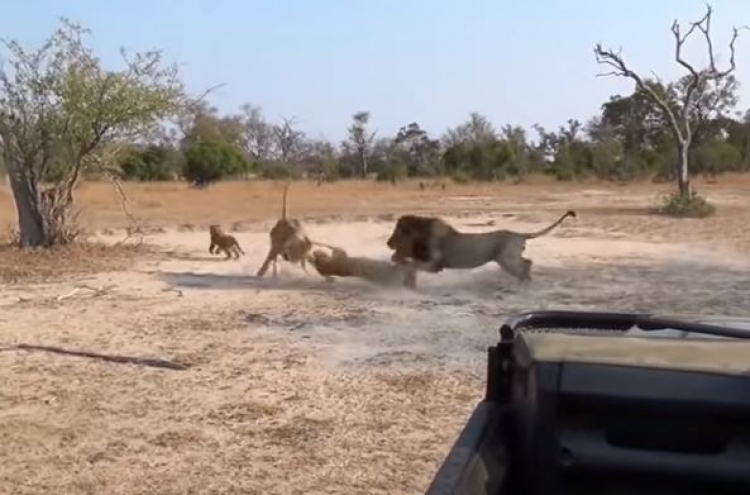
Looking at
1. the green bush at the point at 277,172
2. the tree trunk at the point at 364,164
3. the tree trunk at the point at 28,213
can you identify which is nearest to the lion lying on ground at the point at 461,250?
the tree trunk at the point at 28,213

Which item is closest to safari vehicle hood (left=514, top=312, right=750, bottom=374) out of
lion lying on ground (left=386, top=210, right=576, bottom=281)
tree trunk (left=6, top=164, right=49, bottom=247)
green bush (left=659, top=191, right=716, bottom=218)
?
lion lying on ground (left=386, top=210, right=576, bottom=281)

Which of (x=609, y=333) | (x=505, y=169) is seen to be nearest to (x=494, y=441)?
(x=609, y=333)

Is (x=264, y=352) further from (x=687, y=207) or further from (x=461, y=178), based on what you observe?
(x=461, y=178)

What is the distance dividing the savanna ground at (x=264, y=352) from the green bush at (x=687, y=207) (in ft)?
18.2

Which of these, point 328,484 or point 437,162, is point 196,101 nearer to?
point 328,484

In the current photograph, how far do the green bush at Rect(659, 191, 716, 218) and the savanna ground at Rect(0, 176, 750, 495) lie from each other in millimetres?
5534

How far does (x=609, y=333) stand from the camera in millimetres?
3342

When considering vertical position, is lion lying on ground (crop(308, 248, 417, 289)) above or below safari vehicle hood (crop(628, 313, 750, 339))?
below

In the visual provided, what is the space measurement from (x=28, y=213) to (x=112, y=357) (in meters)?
11.7

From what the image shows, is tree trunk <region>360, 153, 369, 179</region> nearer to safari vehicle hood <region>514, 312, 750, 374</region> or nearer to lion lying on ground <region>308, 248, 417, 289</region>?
lion lying on ground <region>308, 248, 417, 289</region>

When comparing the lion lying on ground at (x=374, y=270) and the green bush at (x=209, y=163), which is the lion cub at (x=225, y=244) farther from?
the green bush at (x=209, y=163)

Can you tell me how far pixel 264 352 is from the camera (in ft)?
31.6

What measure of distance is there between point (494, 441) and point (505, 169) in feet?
178

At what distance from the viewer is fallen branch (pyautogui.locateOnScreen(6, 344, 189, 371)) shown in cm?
893
